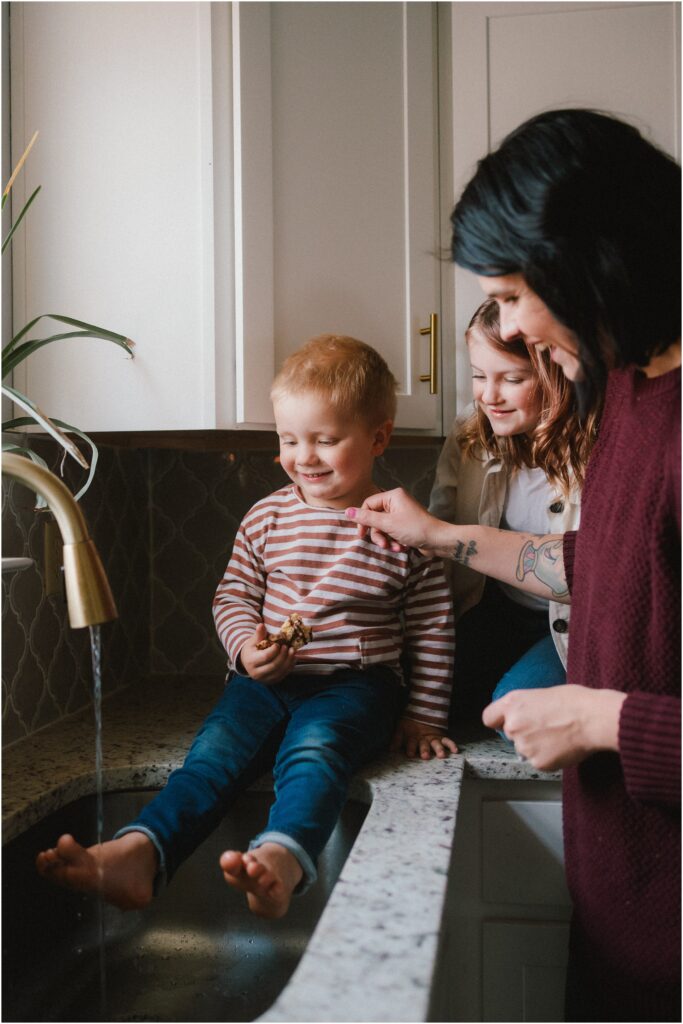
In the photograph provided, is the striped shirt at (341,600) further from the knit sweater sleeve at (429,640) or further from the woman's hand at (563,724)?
the woman's hand at (563,724)

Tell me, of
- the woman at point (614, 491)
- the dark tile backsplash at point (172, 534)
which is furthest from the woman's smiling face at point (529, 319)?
the dark tile backsplash at point (172, 534)

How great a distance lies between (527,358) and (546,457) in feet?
0.49

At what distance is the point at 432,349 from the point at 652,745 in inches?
34.8

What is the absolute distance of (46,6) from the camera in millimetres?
1312

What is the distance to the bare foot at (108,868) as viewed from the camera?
96cm

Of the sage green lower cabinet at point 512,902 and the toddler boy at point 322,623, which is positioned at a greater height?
the toddler boy at point 322,623

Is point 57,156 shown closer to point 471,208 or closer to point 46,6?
point 46,6

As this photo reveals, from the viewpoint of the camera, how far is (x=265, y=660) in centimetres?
125

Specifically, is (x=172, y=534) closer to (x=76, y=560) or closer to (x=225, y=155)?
(x=225, y=155)

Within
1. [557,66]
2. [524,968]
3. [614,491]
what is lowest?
[524,968]

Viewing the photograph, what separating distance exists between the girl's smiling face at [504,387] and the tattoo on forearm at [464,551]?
0.20 m

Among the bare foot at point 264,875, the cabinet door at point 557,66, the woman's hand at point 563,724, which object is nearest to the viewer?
the woman's hand at point 563,724

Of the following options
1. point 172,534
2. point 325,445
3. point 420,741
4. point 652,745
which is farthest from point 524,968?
point 172,534

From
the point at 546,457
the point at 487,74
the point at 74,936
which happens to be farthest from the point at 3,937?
the point at 487,74
